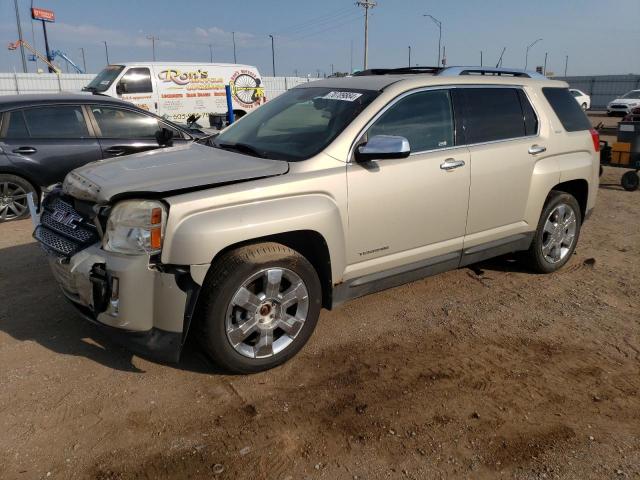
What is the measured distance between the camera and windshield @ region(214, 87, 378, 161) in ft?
11.7

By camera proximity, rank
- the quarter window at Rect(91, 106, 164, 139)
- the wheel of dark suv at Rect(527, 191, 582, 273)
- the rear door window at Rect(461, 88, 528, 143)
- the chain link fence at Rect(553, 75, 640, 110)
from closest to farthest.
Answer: the rear door window at Rect(461, 88, 528, 143) → the wheel of dark suv at Rect(527, 191, 582, 273) → the quarter window at Rect(91, 106, 164, 139) → the chain link fence at Rect(553, 75, 640, 110)

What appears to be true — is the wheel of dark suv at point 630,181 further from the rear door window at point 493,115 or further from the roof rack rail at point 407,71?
the roof rack rail at point 407,71

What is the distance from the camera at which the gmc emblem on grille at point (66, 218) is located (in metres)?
3.23

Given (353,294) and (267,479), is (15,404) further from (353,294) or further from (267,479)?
(353,294)

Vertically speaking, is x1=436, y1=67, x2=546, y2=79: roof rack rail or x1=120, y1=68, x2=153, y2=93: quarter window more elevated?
x1=120, y1=68, x2=153, y2=93: quarter window

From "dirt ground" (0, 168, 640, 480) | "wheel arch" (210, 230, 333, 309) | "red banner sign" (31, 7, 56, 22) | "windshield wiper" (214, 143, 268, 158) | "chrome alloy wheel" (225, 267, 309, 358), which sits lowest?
"dirt ground" (0, 168, 640, 480)

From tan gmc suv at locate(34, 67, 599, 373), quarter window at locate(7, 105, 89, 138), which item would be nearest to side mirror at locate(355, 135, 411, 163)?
tan gmc suv at locate(34, 67, 599, 373)

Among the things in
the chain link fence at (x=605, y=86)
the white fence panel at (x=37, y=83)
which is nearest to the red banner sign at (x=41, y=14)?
the white fence panel at (x=37, y=83)

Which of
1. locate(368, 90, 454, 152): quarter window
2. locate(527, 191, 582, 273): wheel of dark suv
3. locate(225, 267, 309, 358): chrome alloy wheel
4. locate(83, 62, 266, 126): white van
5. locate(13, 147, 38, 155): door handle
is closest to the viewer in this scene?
locate(225, 267, 309, 358): chrome alloy wheel

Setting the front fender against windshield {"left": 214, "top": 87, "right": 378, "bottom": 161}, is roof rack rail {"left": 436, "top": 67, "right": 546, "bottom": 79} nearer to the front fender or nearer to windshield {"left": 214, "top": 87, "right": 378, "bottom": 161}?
windshield {"left": 214, "top": 87, "right": 378, "bottom": 161}

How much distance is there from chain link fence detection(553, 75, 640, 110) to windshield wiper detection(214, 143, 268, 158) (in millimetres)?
43451

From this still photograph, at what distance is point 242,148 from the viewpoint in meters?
3.82

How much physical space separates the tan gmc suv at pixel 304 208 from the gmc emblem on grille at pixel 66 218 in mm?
21

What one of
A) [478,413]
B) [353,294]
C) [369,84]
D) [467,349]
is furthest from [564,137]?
[478,413]
